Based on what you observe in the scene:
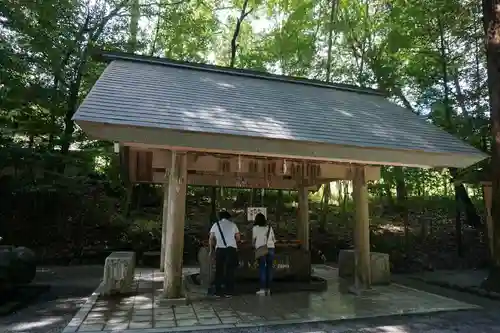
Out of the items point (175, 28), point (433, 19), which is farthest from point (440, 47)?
point (175, 28)

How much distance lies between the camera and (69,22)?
495 inches

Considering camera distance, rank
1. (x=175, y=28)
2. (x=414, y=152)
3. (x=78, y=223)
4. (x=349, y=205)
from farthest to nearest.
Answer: (x=349, y=205) < (x=175, y=28) < (x=78, y=223) < (x=414, y=152)

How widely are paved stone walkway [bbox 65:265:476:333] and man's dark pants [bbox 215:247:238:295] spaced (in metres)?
0.39

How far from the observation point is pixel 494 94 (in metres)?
7.92

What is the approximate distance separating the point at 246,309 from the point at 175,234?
5.50 ft

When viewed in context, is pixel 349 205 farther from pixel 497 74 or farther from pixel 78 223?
pixel 78 223

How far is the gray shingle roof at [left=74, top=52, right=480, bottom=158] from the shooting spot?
5.31 meters

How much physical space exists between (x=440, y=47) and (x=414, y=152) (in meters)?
8.28

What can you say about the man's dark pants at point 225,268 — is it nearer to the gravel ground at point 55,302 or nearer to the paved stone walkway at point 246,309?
the paved stone walkway at point 246,309

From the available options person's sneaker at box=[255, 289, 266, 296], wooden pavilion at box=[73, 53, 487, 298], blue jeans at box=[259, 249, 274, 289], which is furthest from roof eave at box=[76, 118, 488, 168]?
person's sneaker at box=[255, 289, 266, 296]

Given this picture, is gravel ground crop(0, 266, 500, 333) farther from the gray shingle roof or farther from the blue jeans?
the gray shingle roof

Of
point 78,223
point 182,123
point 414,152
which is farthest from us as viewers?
point 78,223

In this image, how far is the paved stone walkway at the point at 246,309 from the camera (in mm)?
4766

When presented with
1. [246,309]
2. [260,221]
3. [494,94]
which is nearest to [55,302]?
[246,309]
